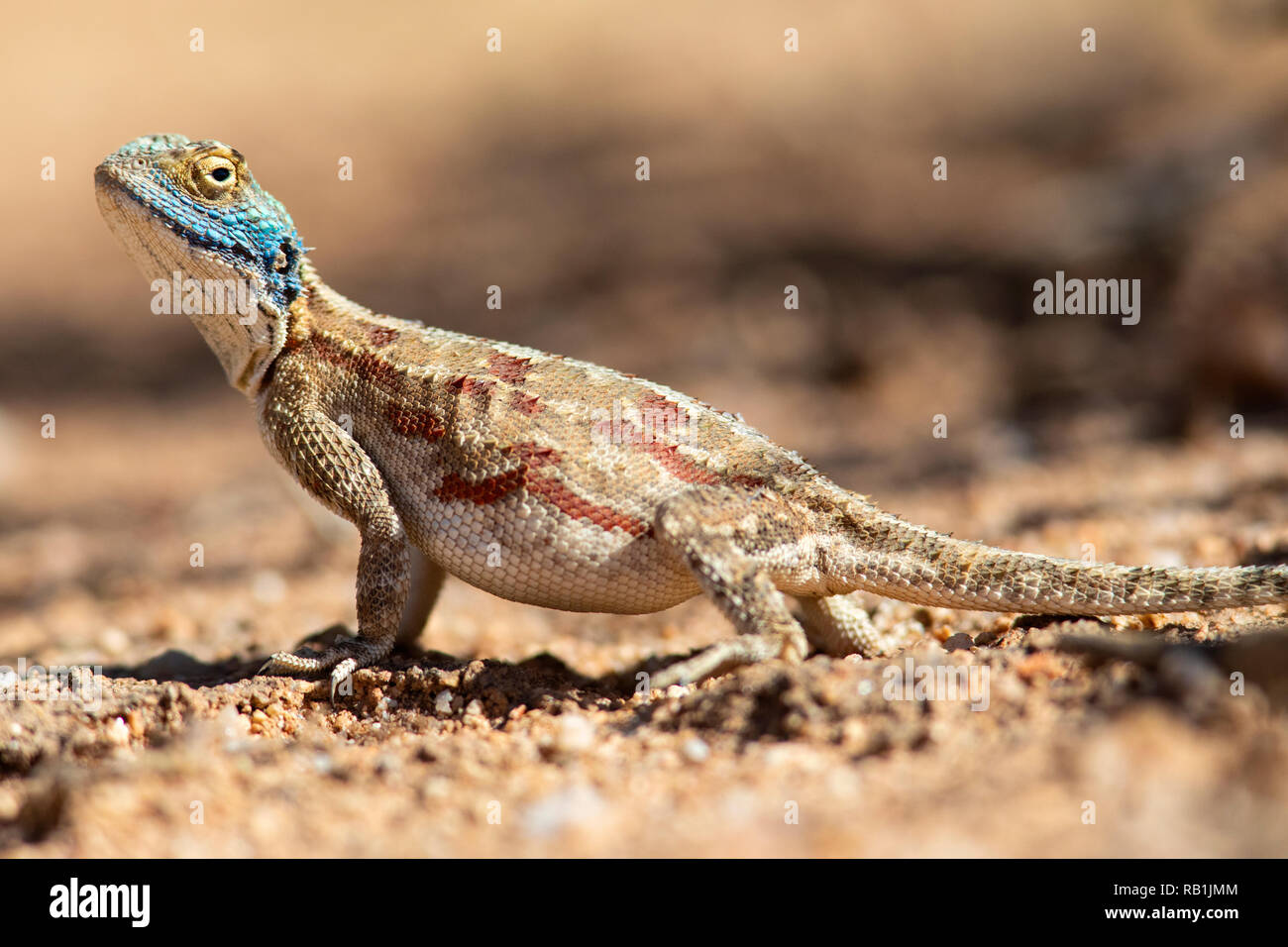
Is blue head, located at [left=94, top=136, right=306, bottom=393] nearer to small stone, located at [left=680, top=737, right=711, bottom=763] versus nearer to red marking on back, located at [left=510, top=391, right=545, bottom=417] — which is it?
red marking on back, located at [left=510, top=391, right=545, bottom=417]

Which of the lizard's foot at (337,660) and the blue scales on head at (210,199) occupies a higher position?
the blue scales on head at (210,199)

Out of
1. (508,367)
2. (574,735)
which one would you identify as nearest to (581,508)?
(508,367)

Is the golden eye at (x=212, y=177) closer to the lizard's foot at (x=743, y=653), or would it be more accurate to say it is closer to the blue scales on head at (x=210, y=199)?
the blue scales on head at (x=210, y=199)

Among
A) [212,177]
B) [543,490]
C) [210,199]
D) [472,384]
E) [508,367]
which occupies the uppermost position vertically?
[212,177]

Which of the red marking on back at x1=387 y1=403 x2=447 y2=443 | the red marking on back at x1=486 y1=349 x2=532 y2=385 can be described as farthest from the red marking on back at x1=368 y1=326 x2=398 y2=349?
the red marking on back at x1=486 y1=349 x2=532 y2=385

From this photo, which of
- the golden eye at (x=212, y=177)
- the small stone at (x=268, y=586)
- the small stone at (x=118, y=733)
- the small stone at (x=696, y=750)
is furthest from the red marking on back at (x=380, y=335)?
the small stone at (x=268, y=586)

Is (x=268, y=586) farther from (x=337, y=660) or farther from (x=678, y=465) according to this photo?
(x=678, y=465)
